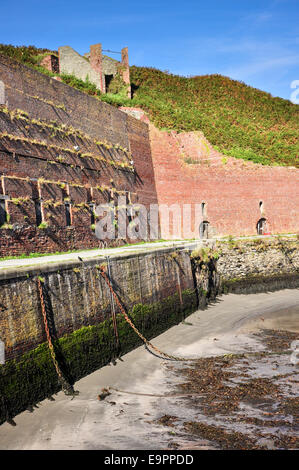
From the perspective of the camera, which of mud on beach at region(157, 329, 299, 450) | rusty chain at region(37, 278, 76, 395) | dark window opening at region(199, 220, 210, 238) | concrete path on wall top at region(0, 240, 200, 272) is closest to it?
mud on beach at region(157, 329, 299, 450)

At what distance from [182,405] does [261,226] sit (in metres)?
23.1

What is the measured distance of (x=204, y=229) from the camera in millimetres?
29547

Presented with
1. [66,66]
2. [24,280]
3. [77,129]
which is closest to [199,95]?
[66,66]

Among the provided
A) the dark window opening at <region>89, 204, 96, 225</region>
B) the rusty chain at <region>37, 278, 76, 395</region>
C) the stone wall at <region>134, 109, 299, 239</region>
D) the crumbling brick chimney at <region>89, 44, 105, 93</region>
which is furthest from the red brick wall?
the rusty chain at <region>37, 278, 76, 395</region>

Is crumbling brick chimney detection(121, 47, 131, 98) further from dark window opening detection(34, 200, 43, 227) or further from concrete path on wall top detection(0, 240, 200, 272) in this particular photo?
dark window opening detection(34, 200, 43, 227)

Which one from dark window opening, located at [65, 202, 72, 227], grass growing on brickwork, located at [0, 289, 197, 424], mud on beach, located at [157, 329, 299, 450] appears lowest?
mud on beach, located at [157, 329, 299, 450]

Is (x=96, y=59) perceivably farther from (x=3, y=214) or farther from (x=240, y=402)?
(x=240, y=402)

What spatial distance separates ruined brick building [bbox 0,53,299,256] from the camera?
634 inches

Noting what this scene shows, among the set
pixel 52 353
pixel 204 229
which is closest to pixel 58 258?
pixel 52 353

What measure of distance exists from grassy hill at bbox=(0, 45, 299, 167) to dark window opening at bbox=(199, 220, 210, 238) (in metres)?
5.40

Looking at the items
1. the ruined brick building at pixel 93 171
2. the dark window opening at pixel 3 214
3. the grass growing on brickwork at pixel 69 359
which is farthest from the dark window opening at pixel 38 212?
the grass growing on brickwork at pixel 69 359

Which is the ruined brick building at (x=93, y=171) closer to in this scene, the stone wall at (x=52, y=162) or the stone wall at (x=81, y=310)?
the stone wall at (x=52, y=162)

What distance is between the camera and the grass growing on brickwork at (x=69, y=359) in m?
8.50

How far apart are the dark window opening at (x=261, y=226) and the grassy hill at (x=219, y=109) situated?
176 inches
